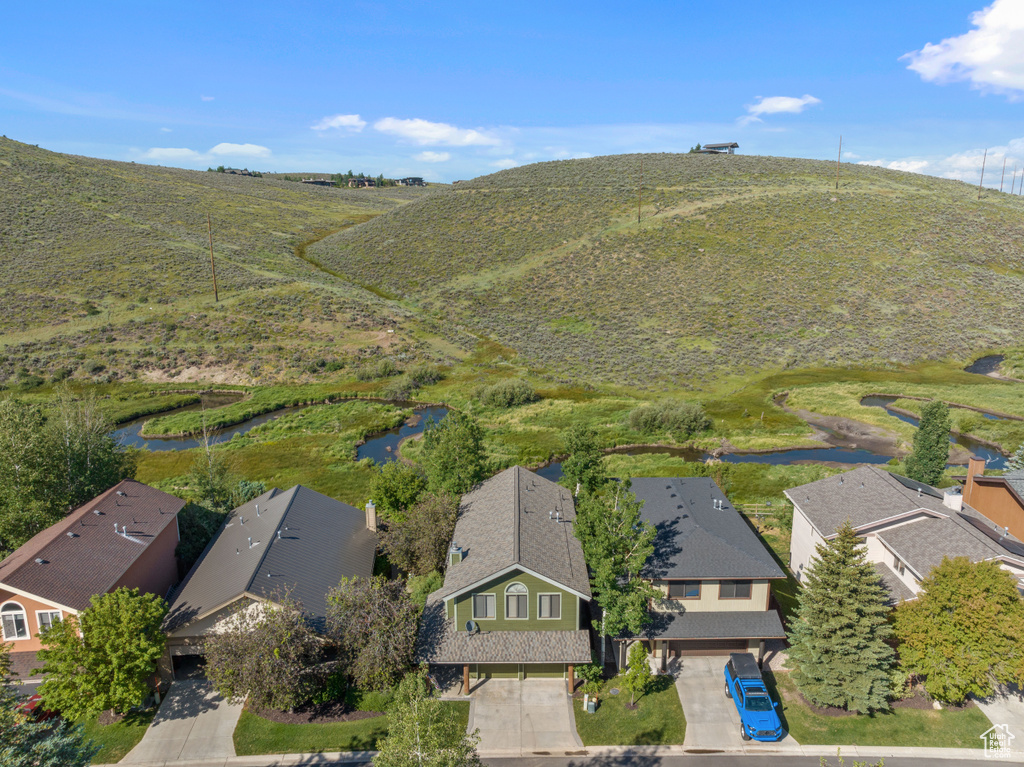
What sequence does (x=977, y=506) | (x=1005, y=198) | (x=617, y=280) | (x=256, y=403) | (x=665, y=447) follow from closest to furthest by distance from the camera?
(x=977, y=506) < (x=665, y=447) < (x=256, y=403) < (x=617, y=280) < (x=1005, y=198)

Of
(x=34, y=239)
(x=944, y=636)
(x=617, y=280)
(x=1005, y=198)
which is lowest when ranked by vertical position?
(x=944, y=636)

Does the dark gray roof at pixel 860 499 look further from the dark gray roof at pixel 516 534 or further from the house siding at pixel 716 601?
the dark gray roof at pixel 516 534

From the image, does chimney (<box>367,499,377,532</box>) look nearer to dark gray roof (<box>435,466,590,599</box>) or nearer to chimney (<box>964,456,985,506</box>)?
dark gray roof (<box>435,466,590,599</box>)

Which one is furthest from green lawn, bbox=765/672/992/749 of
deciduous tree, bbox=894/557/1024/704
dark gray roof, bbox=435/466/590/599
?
dark gray roof, bbox=435/466/590/599

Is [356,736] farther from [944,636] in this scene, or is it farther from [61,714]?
[944,636]

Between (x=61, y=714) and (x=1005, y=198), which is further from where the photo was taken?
(x=1005, y=198)

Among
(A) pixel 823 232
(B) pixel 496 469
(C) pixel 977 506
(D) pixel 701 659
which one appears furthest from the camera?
(A) pixel 823 232

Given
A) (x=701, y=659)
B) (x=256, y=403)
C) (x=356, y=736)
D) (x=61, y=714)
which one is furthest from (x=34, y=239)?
(x=701, y=659)

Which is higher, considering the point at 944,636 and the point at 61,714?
the point at 944,636
